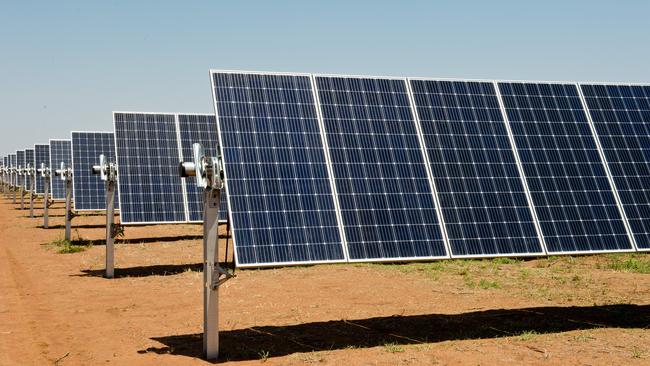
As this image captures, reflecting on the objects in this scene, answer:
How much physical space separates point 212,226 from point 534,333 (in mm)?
6413

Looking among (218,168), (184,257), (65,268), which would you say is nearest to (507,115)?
(218,168)

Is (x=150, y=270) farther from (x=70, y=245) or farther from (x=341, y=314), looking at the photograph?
(x=341, y=314)

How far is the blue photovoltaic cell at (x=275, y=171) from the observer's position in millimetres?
14867

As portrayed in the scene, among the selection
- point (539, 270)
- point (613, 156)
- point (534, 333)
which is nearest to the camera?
point (534, 333)

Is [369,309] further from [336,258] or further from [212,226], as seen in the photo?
[212,226]

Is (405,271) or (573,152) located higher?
(573,152)

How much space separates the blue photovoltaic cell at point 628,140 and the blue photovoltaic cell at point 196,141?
1841cm

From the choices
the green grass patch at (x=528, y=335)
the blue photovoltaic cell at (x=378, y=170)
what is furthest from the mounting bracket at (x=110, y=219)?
the green grass patch at (x=528, y=335)

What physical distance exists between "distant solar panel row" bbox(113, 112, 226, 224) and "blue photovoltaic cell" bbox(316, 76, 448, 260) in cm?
1641

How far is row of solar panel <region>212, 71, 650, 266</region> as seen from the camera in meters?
15.6

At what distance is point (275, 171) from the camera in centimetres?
1625

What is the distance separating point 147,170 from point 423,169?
64.6 feet

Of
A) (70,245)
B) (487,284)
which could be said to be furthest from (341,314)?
(70,245)

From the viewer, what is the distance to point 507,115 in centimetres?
2025
